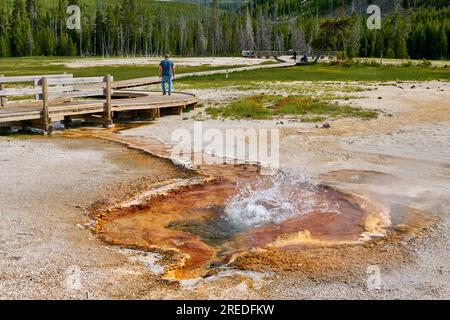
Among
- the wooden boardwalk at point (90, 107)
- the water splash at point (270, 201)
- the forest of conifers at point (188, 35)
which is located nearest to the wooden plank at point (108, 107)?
the wooden boardwalk at point (90, 107)

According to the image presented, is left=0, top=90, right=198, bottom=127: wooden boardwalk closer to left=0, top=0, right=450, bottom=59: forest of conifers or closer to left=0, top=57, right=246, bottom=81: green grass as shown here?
left=0, top=57, right=246, bottom=81: green grass

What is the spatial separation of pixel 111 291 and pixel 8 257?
5.92ft

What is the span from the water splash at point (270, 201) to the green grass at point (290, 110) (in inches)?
345

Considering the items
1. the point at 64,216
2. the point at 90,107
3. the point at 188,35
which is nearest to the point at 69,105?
the point at 90,107

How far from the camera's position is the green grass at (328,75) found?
38.5 metres

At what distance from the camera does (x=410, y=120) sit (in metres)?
19.1

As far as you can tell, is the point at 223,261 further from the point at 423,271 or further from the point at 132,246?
the point at 423,271

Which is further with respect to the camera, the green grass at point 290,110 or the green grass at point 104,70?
the green grass at point 104,70

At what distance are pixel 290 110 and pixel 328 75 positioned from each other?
26.5 meters

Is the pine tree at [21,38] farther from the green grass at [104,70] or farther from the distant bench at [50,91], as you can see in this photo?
the distant bench at [50,91]

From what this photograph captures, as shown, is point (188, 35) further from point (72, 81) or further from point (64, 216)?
point (64, 216)

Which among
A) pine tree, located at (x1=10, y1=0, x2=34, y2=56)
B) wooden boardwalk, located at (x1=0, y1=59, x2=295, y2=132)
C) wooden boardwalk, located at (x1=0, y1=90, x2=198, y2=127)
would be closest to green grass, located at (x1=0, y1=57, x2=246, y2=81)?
wooden boardwalk, located at (x1=0, y1=90, x2=198, y2=127)

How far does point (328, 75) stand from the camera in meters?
47.0

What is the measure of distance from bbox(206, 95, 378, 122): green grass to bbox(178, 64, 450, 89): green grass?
9.21 meters
